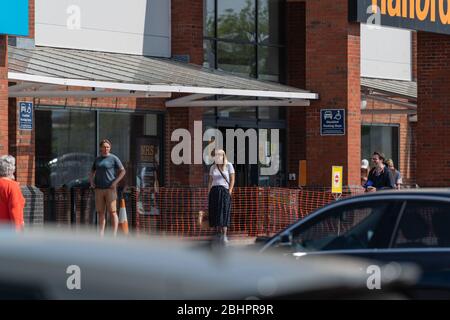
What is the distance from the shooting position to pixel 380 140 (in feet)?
100

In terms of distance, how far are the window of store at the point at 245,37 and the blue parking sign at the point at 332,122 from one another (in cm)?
304

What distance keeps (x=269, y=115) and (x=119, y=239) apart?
72.6ft

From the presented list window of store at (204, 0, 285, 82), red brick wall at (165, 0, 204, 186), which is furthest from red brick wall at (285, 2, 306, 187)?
red brick wall at (165, 0, 204, 186)

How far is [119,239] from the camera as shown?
191 inches

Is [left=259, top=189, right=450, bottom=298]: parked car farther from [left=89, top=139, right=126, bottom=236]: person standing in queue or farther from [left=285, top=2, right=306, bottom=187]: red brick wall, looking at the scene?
[left=285, top=2, right=306, bottom=187]: red brick wall

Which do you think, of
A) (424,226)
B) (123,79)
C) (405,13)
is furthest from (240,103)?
(424,226)

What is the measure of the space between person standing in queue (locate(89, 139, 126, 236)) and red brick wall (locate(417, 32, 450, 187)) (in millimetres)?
8410

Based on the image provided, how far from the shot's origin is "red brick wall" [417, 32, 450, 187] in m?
24.9

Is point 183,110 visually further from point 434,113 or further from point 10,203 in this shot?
point 10,203

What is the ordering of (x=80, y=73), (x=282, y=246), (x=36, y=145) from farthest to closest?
(x=36, y=145), (x=80, y=73), (x=282, y=246)

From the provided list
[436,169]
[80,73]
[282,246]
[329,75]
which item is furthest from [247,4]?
[282,246]

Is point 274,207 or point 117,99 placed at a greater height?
point 117,99

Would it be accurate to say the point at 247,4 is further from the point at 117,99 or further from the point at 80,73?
the point at 80,73

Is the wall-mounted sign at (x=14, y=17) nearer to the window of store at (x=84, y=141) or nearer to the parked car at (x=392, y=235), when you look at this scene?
the window of store at (x=84, y=141)
